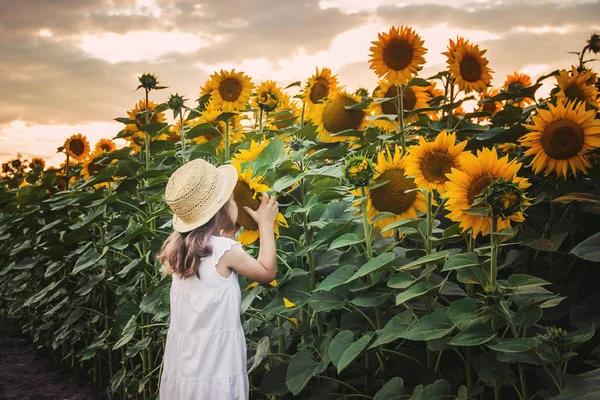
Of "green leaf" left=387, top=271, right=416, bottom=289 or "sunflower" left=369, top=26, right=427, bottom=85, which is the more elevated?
"sunflower" left=369, top=26, right=427, bottom=85

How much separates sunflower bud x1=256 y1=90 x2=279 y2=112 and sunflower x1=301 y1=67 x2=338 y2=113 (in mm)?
318

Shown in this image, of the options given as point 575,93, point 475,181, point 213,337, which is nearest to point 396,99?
point 575,93

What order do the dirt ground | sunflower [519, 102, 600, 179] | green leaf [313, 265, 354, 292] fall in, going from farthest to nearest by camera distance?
the dirt ground, sunflower [519, 102, 600, 179], green leaf [313, 265, 354, 292]

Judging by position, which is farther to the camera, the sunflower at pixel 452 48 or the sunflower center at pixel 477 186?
the sunflower at pixel 452 48

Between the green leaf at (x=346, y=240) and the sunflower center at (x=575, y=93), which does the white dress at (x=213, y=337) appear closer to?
the green leaf at (x=346, y=240)

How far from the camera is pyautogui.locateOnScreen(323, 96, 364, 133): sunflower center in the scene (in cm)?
276

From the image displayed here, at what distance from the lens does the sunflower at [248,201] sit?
182 centimetres

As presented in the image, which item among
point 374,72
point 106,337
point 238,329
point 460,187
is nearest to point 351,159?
point 460,187

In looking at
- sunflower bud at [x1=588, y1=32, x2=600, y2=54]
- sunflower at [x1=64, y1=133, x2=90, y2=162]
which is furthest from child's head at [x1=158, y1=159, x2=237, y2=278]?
sunflower at [x1=64, y1=133, x2=90, y2=162]

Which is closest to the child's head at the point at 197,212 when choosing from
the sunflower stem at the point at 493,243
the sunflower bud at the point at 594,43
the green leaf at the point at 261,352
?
the green leaf at the point at 261,352

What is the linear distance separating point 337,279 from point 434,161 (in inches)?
17.4

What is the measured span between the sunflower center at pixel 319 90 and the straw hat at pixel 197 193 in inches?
48.7

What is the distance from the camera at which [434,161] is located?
1.67 meters

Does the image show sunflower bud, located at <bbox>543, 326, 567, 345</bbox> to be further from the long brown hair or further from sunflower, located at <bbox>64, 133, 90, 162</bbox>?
sunflower, located at <bbox>64, 133, 90, 162</bbox>
